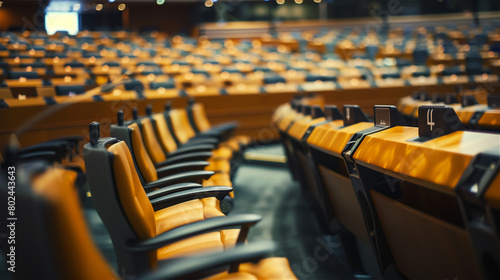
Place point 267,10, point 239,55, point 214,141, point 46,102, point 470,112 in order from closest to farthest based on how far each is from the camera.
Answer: point 470,112 → point 214,141 → point 46,102 → point 239,55 → point 267,10

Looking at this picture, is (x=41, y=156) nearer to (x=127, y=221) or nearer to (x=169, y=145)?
(x=169, y=145)

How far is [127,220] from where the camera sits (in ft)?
2.67

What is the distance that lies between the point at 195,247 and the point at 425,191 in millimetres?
542

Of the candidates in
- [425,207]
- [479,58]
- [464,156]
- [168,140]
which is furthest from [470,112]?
[479,58]

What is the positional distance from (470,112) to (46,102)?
247 cm

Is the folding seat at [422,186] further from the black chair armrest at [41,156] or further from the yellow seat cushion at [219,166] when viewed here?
the black chair armrest at [41,156]

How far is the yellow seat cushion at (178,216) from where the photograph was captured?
111 cm

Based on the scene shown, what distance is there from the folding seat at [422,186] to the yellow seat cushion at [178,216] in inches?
18.6

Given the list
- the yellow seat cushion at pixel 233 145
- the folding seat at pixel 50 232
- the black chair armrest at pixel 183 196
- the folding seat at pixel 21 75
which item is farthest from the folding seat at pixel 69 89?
the folding seat at pixel 50 232

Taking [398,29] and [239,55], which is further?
[398,29]

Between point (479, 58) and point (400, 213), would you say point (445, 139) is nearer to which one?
point (400, 213)

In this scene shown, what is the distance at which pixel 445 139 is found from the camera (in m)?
0.76

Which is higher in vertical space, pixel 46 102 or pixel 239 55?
pixel 239 55

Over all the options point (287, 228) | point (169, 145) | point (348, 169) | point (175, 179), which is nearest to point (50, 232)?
point (348, 169)
